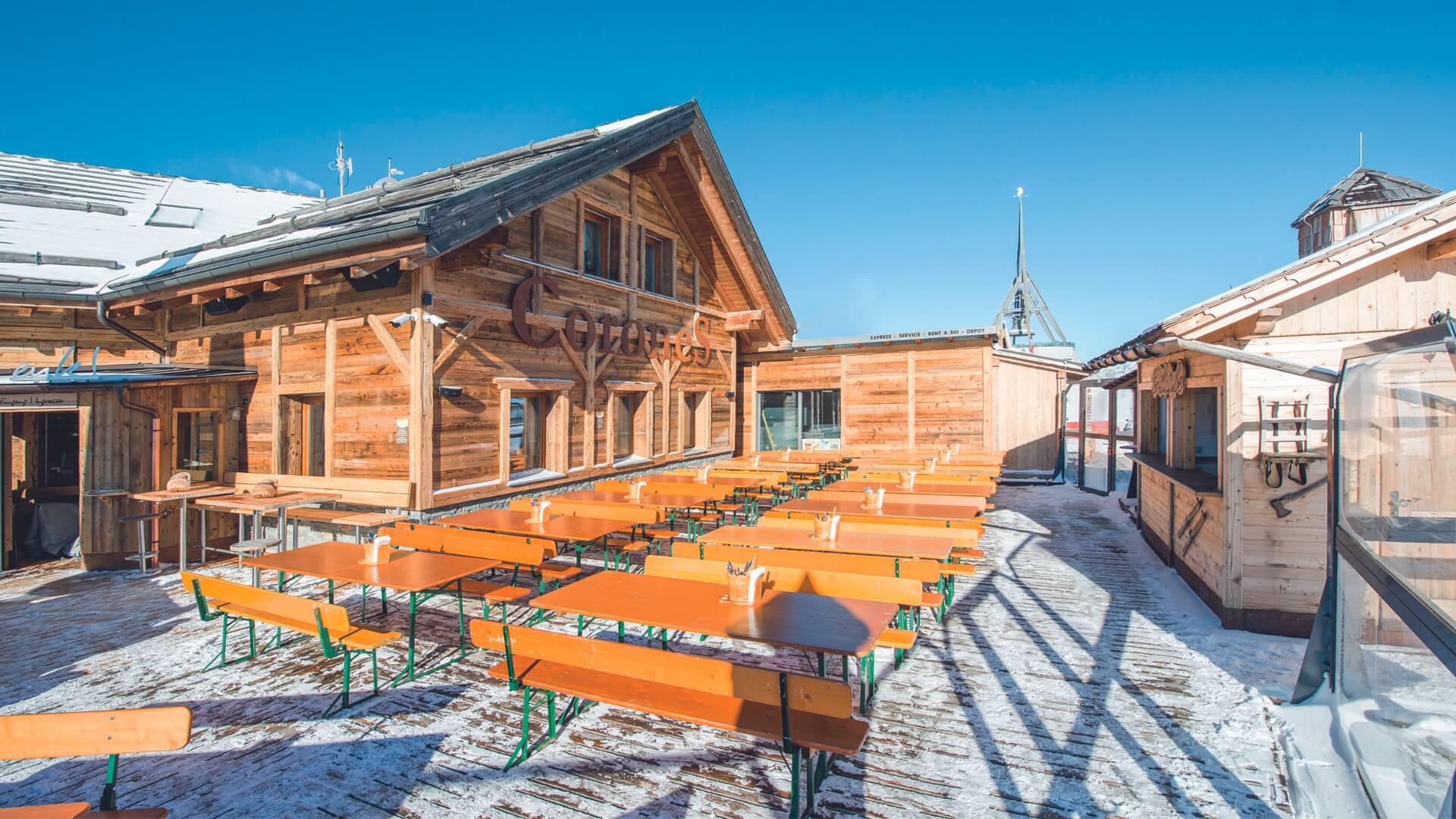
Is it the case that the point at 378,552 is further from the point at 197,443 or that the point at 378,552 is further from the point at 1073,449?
the point at 1073,449

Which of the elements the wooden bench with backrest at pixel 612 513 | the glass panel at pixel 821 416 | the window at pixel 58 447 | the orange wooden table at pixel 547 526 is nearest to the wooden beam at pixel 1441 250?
the wooden bench with backrest at pixel 612 513

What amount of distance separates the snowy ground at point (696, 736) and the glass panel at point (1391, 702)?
463 mm

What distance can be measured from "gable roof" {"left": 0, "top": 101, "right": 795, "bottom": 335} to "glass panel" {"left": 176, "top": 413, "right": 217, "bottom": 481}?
6.53 ft

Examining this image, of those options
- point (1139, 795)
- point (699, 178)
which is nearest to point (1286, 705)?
point (1139, 795)

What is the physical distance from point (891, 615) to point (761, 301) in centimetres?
1219

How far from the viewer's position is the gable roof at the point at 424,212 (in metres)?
7.26

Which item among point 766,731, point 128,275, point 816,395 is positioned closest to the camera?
point 766,731

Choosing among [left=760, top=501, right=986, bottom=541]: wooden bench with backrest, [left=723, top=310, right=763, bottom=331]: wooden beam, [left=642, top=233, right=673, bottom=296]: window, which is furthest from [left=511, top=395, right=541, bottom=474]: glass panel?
[left=723, top=310, right=763, bottom=331]: wooden beam

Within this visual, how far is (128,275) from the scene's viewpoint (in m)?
10.1

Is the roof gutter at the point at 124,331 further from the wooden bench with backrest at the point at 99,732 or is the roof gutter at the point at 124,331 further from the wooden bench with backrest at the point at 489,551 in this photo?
the wooden bench with backrest at the point at 99,732

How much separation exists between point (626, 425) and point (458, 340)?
15.3 ft

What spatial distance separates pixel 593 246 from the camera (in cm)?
1202

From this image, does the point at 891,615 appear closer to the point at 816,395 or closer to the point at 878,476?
the point at 878,476

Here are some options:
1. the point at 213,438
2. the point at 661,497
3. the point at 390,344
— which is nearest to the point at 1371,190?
the point at 661,497
